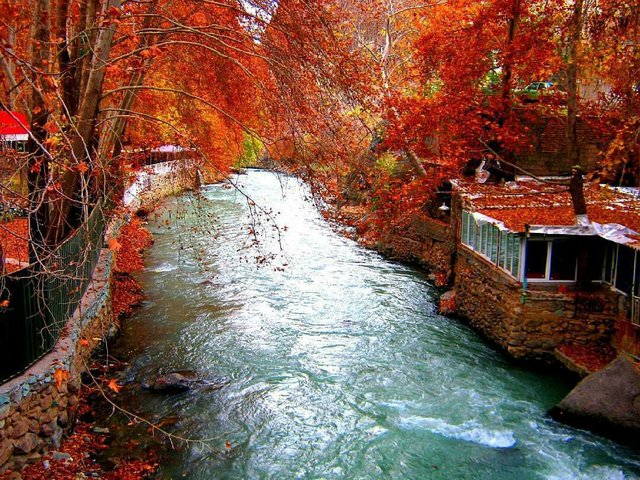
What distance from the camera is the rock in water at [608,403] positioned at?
10023 millimetres

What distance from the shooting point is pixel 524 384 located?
39.7ft

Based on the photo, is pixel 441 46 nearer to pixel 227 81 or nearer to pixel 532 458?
pixel 227 81

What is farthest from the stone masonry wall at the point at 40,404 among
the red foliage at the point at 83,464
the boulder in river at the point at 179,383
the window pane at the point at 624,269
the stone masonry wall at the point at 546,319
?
the window pane at the point at 624,269

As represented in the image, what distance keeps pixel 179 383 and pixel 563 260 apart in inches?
367

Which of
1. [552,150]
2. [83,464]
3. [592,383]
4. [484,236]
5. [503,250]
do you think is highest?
[552,150]

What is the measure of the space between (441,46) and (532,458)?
568 inches

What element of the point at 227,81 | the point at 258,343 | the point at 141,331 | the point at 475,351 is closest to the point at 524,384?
the point at 475,351

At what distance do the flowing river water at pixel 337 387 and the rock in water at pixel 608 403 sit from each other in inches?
10.9

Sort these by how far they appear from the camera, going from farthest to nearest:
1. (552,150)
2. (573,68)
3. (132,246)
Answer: (552,150) < (132,246) < (573,68)

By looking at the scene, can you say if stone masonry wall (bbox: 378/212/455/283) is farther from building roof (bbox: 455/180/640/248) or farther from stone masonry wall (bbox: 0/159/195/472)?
stone masonry wall (bbox: 0/159/195/472)

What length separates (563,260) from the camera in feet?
44.4

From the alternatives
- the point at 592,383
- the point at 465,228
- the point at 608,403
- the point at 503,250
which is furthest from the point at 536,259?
the point at 608,403

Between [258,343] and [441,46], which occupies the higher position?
[441,46]

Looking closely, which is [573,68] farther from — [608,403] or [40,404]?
[40,404]
